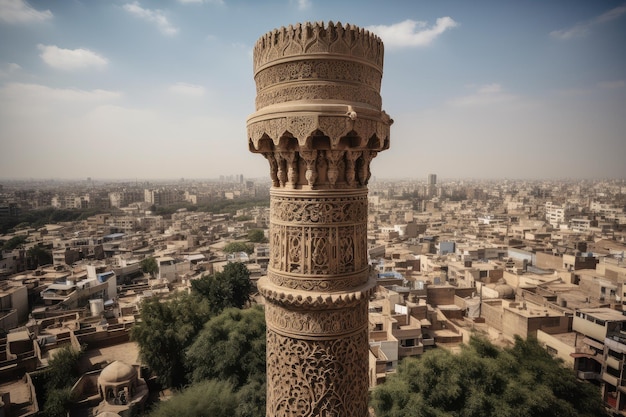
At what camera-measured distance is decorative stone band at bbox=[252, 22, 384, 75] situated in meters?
2.17

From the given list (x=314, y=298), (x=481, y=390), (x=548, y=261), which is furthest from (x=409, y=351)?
(x=548, y=261)

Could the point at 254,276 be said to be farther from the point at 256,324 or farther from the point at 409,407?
the point at 409,407

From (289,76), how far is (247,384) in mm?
11073

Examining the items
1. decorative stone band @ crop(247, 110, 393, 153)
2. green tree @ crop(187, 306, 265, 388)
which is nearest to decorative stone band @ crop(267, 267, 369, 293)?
decorative stone band @ crop(247, 110, 393, 153)

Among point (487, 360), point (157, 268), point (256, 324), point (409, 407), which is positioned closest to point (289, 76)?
point (409, 407)

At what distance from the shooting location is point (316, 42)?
7.11 ft

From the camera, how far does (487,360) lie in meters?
10.3

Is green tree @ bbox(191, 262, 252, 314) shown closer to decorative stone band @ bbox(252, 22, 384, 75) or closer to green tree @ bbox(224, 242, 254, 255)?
green tree @ bbox(224, 242, 254, 255)

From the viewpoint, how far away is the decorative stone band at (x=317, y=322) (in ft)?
7.49

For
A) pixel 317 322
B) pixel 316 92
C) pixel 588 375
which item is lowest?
pixel 588 375

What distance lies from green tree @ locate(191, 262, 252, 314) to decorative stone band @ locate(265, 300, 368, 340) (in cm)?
1624

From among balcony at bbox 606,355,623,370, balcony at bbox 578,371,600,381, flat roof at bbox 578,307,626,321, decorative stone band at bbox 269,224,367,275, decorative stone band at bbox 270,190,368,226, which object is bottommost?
balcony at bbox 578,371,600,381

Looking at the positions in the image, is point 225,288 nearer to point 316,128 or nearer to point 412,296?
point 412,296

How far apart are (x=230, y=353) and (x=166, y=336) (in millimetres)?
2868
